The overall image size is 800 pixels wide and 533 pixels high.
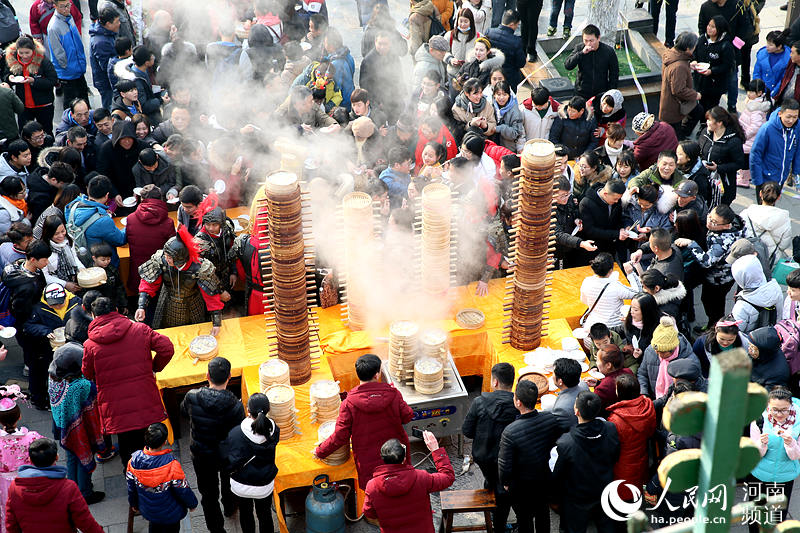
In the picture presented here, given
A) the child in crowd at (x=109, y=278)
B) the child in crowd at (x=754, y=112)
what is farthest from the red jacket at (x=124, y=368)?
the child in crowd at (x=754, y=112)

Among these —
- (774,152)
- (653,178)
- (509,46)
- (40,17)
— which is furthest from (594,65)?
(40,17)

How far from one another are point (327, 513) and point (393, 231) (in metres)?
2.35

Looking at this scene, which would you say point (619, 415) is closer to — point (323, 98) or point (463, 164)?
point (463, 164)

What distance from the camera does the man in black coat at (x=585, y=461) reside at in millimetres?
5605

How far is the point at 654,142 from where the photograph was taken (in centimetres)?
903

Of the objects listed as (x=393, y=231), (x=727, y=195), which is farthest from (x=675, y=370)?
(x=727, y=195)

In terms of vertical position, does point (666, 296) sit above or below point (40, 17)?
below

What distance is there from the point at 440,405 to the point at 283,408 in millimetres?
1178

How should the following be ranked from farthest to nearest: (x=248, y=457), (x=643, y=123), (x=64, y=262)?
(x=643, y=123)
(x=64, y=262)
(x=248, y=457)

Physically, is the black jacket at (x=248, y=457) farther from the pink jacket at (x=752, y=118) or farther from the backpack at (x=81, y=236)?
the pink jacket at (x=752, y=118)

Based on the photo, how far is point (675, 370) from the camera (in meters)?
6.10

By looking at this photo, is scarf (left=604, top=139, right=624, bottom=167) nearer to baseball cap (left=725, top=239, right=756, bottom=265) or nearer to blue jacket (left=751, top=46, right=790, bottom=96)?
baseball cap (left=725, top=239, right=756, bottom=265)

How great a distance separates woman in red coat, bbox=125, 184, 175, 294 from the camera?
25.7ft

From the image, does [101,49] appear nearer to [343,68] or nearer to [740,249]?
[343,68]
